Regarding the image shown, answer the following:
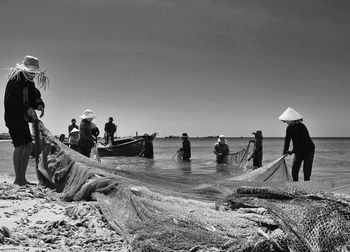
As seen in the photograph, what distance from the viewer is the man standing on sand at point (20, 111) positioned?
227 inches

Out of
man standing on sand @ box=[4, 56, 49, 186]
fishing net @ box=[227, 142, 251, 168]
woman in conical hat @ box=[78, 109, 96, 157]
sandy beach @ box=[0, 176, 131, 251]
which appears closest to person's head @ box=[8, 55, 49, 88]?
man standing on sand @ box=[4, 56, 49, 186]

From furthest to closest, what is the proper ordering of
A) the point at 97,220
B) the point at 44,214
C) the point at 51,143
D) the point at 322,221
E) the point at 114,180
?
the point at 51,143
the point at 114,180
the point at 44,214
the point at 97,220
the point at 322,221

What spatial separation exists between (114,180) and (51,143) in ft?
7.71

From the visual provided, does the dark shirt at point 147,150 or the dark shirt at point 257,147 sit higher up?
the dark shirt at point 257,147

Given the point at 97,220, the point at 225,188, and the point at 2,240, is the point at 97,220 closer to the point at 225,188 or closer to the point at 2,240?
the point at 2,240

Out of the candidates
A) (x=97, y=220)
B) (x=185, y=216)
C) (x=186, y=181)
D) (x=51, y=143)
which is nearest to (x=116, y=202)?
(x=97, y=220)

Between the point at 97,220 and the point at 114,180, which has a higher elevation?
the point at 114,180

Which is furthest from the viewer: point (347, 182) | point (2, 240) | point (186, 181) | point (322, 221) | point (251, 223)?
point (186, 181)

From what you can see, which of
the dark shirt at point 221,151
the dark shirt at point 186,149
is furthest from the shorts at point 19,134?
the dark shirt at point 186,149

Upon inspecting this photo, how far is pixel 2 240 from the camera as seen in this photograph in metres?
3.02

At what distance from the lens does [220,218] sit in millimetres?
3422

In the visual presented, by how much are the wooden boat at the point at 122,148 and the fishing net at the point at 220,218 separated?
16683 mm

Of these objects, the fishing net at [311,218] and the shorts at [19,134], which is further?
the shorts at [19,134]

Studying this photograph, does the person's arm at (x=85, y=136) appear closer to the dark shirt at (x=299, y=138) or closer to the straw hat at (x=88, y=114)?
the straw hat at (x=88, y=114)
